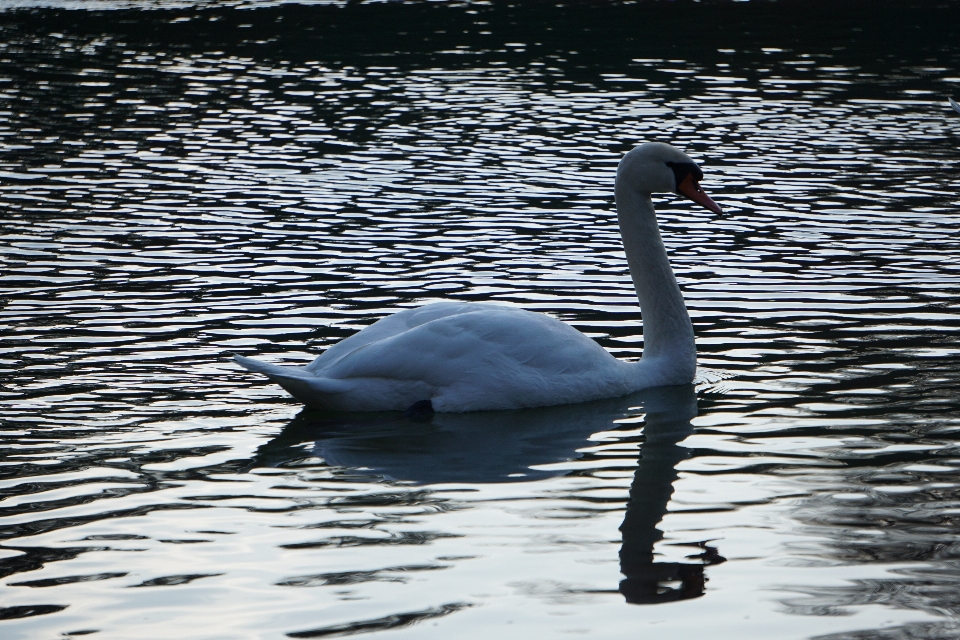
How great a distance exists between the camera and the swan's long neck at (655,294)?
820 centimetres

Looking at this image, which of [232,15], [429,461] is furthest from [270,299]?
[232,15]

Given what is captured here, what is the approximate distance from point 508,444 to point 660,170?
7.28 ft

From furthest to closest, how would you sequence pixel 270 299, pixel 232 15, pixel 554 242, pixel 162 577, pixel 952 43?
pixel 232 15 → pixel 952 43 → pixel 554 242 → pixel 270 299 → pixel 162 577

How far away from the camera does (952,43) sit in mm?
26219

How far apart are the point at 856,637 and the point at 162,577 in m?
2.52

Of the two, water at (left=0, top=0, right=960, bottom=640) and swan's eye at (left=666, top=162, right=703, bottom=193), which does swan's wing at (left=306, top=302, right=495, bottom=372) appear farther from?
swan's eye at (left=666, top=162, right=703, bottom=193)

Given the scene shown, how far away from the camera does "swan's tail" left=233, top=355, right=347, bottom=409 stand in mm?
7066

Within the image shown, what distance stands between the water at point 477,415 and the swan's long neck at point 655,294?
241mm

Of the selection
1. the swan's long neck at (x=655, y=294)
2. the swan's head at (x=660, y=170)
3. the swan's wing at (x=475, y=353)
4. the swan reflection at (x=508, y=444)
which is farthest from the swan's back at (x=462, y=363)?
the swan's head at (x=660, y=170)

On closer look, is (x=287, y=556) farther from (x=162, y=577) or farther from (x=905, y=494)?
(x=905, y=494)

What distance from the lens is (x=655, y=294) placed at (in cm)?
836

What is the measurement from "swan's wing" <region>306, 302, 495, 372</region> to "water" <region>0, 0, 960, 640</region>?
363mm

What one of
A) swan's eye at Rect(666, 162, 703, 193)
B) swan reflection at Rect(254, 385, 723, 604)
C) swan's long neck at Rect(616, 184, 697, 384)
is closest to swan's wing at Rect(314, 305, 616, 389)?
swan reflection at Rect(254, 385, 723, 604)

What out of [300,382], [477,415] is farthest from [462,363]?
[300,382]
